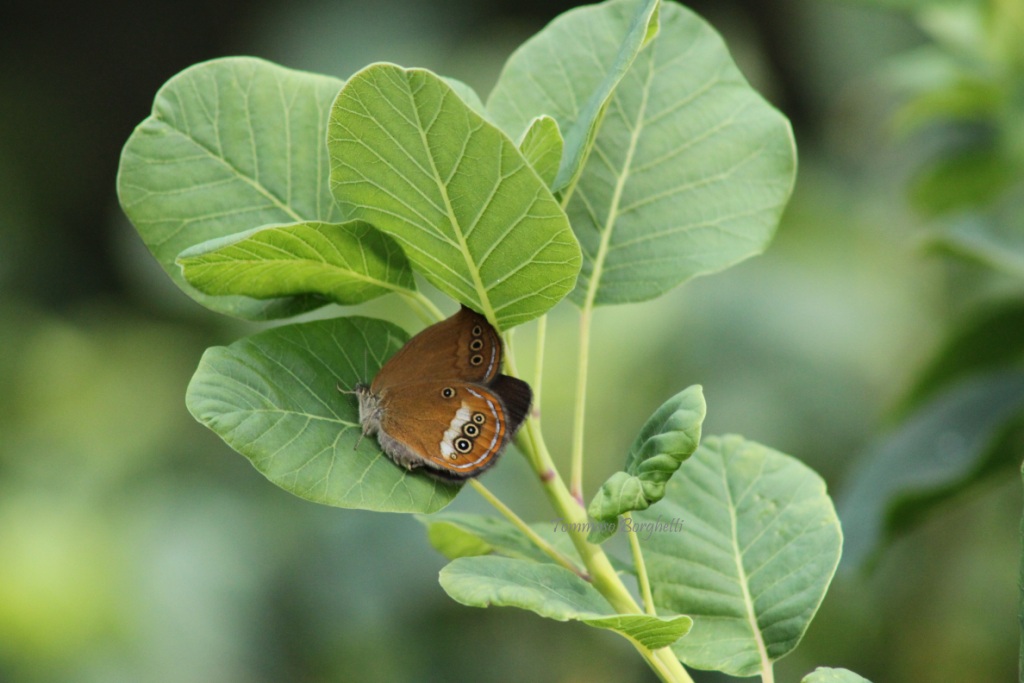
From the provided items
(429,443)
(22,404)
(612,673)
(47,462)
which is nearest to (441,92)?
(429,443)

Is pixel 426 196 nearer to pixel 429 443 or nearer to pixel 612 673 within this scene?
pixel 429 443

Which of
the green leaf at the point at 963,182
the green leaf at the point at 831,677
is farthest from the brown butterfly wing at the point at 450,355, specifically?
the green leaf at the point at 963,182

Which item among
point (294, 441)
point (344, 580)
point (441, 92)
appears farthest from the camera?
point (344, 580)

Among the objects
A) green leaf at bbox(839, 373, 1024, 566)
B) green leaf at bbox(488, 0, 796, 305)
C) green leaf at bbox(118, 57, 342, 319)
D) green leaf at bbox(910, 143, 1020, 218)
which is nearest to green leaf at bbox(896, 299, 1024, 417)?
green leaf at bbox(839, 373, 1024, 566)

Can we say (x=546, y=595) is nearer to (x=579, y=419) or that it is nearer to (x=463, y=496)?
(x=579, y=419)

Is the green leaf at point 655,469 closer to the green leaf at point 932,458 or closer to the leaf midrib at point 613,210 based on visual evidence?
the leaf midrib at point 613,210

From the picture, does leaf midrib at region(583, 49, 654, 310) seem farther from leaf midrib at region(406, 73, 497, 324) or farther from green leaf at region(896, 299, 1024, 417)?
green leaf at region(896, 299, 1024, 417)
